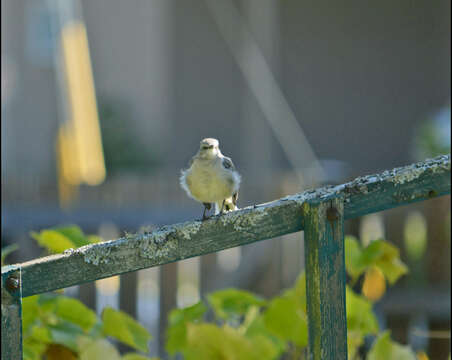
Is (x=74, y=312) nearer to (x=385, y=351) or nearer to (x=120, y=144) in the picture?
(x=385, y=351)

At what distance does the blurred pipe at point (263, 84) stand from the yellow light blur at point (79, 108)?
8.49 feet

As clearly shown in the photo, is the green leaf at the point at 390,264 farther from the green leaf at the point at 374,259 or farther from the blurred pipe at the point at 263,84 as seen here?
the blurred pipe at the point at 263,84

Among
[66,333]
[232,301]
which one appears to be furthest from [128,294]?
[66,333]

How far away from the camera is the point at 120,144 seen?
32.9 ft

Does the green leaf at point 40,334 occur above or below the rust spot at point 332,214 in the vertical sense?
below

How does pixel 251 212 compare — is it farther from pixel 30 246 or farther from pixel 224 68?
pixel 224 68

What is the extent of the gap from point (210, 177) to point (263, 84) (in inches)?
310

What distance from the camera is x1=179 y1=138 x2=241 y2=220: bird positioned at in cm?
208

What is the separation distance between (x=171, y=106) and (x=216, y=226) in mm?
9913

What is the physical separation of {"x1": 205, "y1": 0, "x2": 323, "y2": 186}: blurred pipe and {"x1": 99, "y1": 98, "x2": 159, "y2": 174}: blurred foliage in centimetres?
181

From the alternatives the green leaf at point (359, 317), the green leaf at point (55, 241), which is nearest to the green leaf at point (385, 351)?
the green leaf at point (359, 317)

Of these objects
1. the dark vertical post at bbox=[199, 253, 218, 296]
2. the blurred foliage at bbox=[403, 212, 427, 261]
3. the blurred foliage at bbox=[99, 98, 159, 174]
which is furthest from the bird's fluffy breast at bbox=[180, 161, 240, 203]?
the blurred foliage at bbox=[99, 98, 159, 174]

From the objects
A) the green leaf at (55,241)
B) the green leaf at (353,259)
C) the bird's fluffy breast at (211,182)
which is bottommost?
the green leaf at (55,241)

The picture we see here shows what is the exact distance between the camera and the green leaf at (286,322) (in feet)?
5.56
